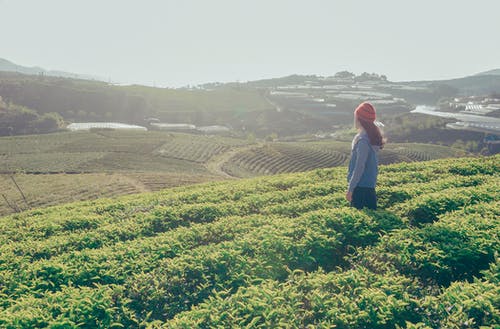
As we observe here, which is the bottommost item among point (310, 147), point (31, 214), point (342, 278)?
point (310, 147)

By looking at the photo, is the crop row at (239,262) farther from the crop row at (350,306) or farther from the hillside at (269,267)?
the crop row at (350,306)

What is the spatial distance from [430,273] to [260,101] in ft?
536

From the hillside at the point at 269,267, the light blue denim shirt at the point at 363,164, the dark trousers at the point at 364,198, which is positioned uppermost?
the light blue denim shirt at the point at 363,164

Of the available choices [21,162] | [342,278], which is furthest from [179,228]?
[21,162]

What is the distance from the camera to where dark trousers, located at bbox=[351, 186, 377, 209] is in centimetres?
940

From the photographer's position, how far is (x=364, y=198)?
371 inches

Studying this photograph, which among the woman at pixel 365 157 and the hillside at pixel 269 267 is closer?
the hillside at pixel 269 267

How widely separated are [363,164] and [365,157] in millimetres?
187

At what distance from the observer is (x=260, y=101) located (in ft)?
548

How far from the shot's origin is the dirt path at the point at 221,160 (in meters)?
63.0

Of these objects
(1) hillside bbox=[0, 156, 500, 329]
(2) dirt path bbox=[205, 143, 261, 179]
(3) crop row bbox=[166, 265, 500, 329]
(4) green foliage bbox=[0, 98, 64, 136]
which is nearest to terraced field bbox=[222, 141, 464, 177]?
(2) dirt path bbox=[205, 143, 261, 179]

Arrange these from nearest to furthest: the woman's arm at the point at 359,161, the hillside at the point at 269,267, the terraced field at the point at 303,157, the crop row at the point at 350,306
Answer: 1. the crop row at the point at 350,306
2. the hillside at the point at 269,267
3. the woman's arm at the point at 359,161
4. the terraced field at the point at 303,157

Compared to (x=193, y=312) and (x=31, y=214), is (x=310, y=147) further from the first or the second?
(x=193, y=312)

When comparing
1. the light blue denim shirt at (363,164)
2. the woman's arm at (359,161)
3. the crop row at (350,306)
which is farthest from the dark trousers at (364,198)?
the crop row at (350,306)
